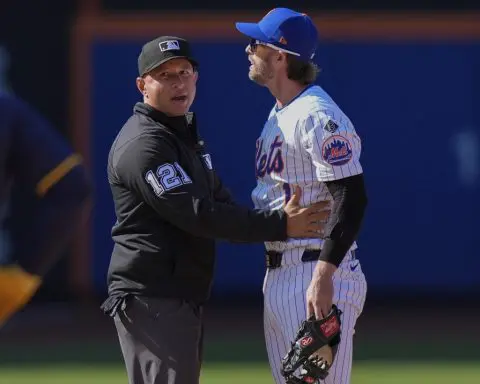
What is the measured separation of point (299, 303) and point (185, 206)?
0.57m

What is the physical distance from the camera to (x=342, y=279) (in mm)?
4516

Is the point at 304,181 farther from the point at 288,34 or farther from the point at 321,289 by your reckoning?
the point at 288,34

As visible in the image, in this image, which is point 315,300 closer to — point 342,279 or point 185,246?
point 342,279

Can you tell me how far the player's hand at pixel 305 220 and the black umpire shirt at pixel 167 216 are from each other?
0.10 ft

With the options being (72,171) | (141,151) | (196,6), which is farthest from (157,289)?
(196,6)

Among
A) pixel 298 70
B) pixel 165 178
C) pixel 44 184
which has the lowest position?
pixel 165 178

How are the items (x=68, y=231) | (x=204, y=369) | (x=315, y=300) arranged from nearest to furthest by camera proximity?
(x=68, y=231), (x=315, y=300), (x=204, y=369)

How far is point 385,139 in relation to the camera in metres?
11.7

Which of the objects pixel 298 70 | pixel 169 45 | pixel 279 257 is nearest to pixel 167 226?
pixel 279 257

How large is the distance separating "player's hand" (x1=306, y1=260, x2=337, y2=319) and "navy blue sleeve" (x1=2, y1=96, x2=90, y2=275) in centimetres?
167

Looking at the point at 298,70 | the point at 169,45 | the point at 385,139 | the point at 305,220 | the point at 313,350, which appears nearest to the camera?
the point at 313,350

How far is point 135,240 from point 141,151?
344 millimetres

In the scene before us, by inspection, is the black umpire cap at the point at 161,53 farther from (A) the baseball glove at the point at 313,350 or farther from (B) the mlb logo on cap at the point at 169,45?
(A) the baseball glove at the point at 313,350

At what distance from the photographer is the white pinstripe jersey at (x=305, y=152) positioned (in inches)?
174
